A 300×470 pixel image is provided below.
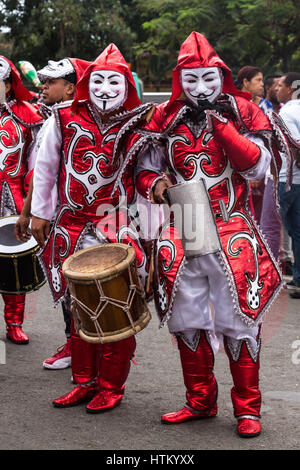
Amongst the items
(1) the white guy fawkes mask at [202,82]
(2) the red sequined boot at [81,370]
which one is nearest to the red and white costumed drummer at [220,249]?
(1) the white guy fawkes mask at [202,82]

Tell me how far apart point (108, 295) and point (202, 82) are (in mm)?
1157

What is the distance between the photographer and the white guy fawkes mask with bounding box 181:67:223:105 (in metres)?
3.76

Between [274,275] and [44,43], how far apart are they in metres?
22.0

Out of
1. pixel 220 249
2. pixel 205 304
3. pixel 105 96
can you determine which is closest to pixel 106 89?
pixel 105 96

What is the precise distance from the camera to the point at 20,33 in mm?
25234

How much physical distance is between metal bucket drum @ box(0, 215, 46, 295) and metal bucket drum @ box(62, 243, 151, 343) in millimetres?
1390

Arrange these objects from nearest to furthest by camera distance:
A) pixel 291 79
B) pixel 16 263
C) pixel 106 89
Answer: pixel 106 89, pixel 16 263, pixel 291 79

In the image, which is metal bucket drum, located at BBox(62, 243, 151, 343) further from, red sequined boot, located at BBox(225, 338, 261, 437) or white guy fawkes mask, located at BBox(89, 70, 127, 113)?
white guy fawkes mask, located at BBox(89, 70, 127, 113)

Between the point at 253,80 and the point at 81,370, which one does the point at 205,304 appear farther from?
the point at 253,80

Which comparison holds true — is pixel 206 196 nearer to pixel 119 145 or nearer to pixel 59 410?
pixel 119 145

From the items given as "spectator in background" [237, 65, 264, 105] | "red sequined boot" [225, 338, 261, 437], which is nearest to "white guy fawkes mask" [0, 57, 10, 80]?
"red sequined boot" [225, 338, 261, 437]

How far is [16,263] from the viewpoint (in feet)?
17.1

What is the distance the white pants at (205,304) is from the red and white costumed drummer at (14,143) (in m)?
2.17

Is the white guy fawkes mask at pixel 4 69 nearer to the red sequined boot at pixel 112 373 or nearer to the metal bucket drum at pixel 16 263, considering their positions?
the metal bucket drum at pixel 16 263
